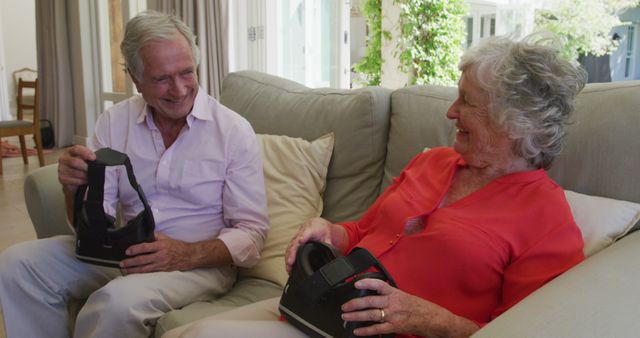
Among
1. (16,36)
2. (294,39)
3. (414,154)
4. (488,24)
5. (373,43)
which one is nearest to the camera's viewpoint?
(414,154)

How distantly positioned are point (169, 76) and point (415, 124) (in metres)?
0.71

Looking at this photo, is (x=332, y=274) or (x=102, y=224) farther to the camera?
(x=102, y=224)

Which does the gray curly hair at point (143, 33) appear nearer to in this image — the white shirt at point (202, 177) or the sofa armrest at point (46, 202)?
the white shirt at point (202, 177)

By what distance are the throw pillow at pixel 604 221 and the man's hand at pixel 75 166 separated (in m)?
1.14

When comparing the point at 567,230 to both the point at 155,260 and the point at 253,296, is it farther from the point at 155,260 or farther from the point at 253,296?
the point at 155,260

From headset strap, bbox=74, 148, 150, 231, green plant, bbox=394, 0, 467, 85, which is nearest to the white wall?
green plant, bbox=394, 0, 467, 85

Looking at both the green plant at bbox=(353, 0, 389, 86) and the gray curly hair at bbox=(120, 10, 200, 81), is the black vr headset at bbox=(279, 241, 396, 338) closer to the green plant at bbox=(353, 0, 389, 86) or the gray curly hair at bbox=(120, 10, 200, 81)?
the gray curly hair at bbox=(120, 10, 200, 81)

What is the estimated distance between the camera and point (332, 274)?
909 mm

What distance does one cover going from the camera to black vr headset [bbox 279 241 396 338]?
0.91 meters

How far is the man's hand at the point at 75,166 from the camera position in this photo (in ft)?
4.40

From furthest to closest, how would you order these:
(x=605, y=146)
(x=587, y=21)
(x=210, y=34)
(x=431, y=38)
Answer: (x=431, y=38) < (x=210, y=34) < (x=587, y=21) < (x=605, y=146)

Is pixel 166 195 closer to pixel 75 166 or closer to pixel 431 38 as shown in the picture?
pixel 75 166

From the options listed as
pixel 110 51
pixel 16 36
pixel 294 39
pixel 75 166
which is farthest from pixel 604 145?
pixel 16 36

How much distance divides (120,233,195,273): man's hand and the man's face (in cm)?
36
